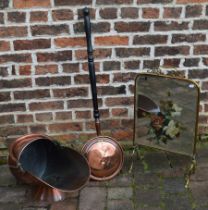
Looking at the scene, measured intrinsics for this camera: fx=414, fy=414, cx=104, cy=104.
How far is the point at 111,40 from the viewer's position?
297 centimetres

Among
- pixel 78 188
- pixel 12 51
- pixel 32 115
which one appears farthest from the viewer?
pixel 32 115

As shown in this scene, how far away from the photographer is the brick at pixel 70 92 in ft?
10.2

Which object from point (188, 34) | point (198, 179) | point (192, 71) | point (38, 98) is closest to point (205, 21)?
point (188, 34)

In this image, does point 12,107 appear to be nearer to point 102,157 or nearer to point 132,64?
point 102,157

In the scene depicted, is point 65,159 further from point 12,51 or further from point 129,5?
point 129,5

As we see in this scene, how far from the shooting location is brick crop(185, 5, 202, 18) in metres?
2.90

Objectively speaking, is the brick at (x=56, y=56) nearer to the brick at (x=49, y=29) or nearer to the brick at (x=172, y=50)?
the brick at (x=49, y=29)

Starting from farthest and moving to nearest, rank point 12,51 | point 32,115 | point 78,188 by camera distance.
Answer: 1. point 32,115
2. point 12,51
3. point 78,188

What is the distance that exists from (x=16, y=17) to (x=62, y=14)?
12.5 inches

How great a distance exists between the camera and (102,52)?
301 cm

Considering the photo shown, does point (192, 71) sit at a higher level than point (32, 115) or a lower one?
higher

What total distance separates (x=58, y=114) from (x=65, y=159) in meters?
0.39

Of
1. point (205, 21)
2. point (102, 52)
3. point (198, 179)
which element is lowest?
point (198, 179)

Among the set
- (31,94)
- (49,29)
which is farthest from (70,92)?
(49,29)
